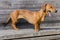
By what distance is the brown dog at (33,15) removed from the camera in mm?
3881

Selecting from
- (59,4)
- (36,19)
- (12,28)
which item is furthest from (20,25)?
(59,4)

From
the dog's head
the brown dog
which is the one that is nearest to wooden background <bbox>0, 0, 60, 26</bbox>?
the brown dog

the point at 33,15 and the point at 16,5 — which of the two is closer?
the point at 33,15

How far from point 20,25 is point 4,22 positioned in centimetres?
30

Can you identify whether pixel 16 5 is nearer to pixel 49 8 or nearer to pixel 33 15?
pixel 33 15

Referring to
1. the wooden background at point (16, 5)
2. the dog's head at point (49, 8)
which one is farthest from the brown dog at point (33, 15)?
the wooden background at point (16, 5)

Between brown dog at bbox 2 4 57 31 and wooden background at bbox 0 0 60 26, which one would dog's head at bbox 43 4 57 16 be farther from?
wooden background at bbox 0 0 60 26

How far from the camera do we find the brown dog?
12.7ft

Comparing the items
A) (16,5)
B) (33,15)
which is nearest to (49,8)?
(33,15)

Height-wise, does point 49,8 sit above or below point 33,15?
above

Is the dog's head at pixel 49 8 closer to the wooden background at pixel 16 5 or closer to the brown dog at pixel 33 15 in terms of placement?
the brown dog at pixel 33 15

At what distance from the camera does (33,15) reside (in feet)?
13.1

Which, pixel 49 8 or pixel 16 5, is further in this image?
pixel 16 5

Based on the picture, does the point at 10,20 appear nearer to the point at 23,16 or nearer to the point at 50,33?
the point at 23,16
